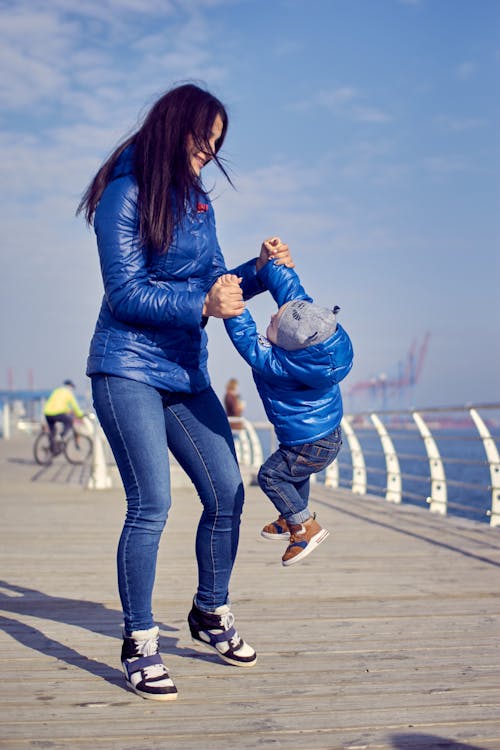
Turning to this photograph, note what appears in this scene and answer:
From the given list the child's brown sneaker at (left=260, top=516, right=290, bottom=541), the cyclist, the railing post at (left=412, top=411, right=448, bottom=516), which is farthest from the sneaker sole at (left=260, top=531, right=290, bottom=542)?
the cyclist

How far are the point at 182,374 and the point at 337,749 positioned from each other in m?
1.08

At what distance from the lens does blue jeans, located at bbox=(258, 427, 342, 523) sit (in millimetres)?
2811

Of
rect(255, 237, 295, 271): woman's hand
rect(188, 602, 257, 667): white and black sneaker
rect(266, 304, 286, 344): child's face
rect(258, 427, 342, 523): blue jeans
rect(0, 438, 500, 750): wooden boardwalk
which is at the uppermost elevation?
rect(255, 237, 295, 271): woman's hand

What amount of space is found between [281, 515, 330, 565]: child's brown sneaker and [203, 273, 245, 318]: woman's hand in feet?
2.65

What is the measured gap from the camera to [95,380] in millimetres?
2453

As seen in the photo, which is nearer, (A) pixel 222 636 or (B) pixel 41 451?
(A) pixel 222 636

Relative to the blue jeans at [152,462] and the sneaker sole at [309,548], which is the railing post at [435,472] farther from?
the blue jeans at [152,462]

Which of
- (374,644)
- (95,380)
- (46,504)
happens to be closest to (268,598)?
(374,644)

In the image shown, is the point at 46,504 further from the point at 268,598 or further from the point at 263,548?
the point at 268,598

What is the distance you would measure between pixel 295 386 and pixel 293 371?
0.31 ft

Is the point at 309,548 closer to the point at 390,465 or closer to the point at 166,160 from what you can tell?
the point at 166,160

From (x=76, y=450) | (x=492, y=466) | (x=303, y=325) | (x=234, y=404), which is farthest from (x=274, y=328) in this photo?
(x=76, y=450)

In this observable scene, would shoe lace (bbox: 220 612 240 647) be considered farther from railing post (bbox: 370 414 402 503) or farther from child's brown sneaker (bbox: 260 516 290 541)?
railing post (bbox: 370 414 402 503)

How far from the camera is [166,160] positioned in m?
2.43
